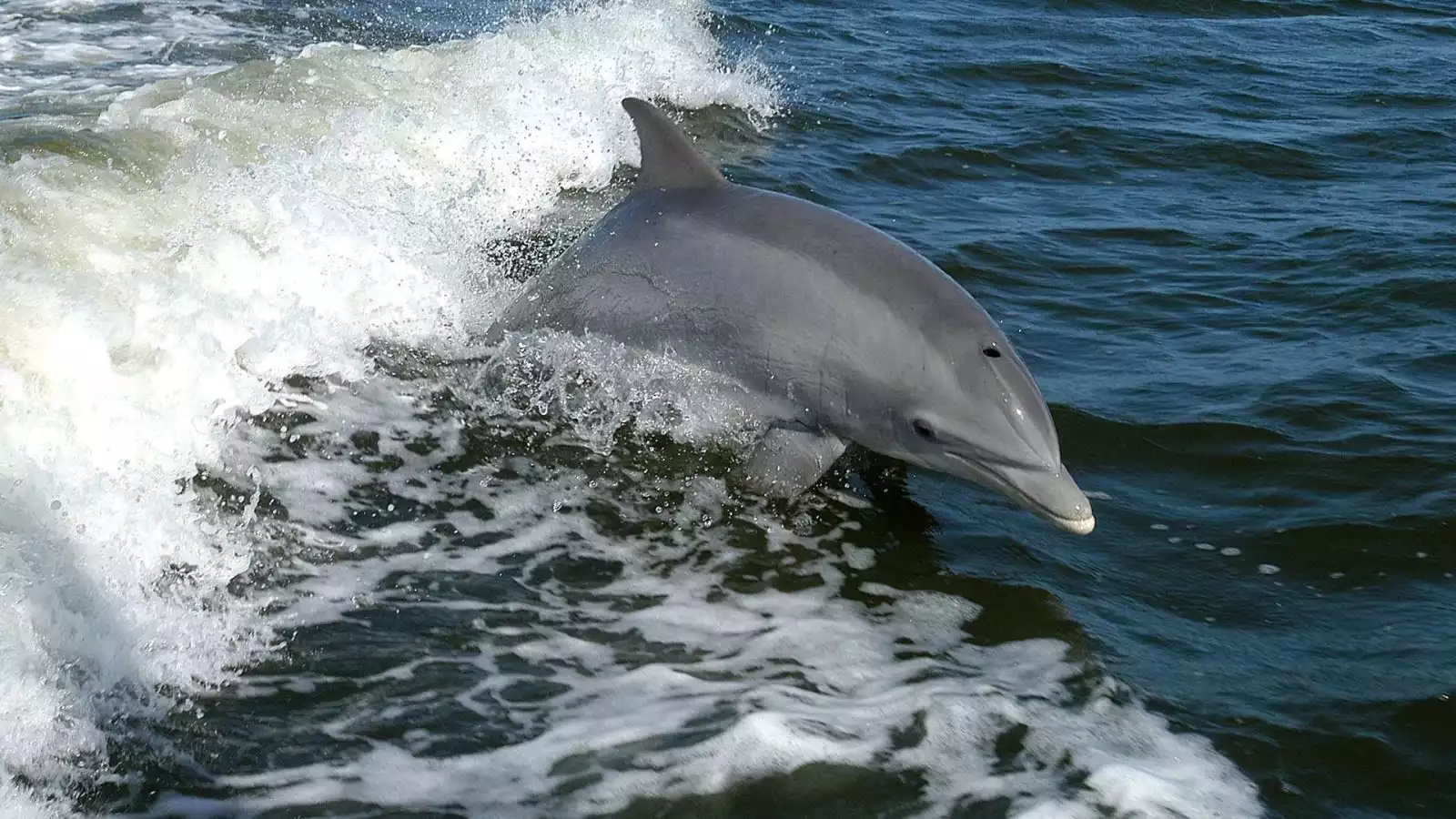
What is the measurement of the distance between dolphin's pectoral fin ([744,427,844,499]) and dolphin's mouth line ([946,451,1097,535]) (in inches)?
27.8

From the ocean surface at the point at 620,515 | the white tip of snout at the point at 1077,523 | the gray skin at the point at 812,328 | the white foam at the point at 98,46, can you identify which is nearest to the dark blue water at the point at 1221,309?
the ocean surface at the point at 620,515

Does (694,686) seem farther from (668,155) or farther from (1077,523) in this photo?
(668,155)

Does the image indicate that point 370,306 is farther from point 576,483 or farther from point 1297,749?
point 1297,749

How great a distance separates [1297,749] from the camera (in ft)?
17.2

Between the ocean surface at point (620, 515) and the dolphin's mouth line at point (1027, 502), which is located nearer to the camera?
the ocean surface at point (620, 515)

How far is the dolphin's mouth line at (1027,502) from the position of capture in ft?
20.5

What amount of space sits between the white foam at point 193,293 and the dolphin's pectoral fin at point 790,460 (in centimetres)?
212

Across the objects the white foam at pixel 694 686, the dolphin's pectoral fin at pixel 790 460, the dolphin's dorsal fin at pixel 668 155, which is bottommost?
the white foam at pixel 694 686

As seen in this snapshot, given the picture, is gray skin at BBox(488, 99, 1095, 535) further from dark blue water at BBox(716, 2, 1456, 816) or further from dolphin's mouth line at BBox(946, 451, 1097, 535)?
dark blue water at BBox(716, 2, 1456, 816)

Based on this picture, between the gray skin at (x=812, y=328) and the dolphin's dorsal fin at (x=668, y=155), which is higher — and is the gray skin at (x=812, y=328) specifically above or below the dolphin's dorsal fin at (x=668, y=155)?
below

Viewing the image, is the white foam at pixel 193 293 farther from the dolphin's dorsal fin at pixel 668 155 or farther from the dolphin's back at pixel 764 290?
the dolphin's dorsal fin at pixel 668 155

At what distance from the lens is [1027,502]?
6.39 m

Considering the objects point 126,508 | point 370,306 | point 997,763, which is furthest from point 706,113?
point 997,763

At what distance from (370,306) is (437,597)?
326cm
